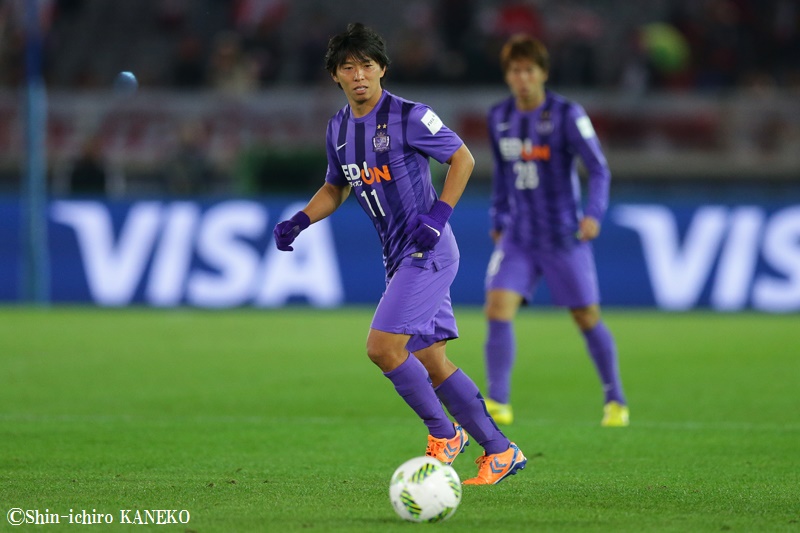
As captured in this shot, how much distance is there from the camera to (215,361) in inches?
467

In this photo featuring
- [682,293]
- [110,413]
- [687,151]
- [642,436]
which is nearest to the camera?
[642,436]

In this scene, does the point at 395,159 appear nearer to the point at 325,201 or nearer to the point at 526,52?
the point at 325,201

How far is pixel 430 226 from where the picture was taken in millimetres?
5816

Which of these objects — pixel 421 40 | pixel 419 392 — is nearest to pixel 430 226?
pixel 419 392

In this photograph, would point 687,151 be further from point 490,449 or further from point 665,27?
point 490,449

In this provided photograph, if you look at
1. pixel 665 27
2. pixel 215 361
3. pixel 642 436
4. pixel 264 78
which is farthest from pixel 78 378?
pixel 665 27

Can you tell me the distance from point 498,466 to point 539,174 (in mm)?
3224

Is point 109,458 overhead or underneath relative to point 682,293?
overhead

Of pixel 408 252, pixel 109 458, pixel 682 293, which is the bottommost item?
pixel 682 293

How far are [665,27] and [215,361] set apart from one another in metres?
13.8

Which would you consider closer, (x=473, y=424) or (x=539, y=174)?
(x=473, y=424)

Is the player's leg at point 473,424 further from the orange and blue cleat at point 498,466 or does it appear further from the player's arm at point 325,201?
the player's arm at point 325,201

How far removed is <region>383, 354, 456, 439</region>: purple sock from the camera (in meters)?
5.91

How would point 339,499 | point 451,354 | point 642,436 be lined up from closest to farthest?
point 339,499, point 642,436, point 451,354
